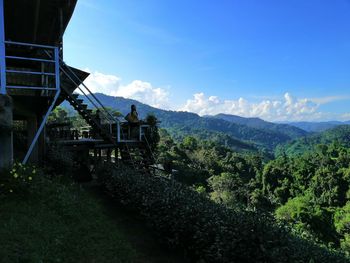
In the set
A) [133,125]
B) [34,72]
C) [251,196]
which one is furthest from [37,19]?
[251,196]

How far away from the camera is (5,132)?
718cm

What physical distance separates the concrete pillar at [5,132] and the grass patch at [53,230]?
723mm

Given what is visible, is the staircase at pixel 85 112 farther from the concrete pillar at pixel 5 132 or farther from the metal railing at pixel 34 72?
the concrete pillar at pixel 5 132

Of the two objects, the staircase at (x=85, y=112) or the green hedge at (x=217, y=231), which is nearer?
the green hedge at (x=217, y=231)

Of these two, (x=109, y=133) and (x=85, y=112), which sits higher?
(x=85, y=112)

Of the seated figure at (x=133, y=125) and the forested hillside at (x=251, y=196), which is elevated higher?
the seated figure at (x=133, y=125)

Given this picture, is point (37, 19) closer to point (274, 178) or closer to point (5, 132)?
point (5, 132)

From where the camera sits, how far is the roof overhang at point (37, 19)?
10.4 metres

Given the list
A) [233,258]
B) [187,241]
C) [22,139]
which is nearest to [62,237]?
[187,241]

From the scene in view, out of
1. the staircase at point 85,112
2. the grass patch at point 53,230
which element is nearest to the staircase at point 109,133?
the staircase at point 85,112

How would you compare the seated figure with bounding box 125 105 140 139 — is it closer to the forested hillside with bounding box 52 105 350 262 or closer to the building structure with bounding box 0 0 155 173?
the building structure with bounding box 0 0 155 173

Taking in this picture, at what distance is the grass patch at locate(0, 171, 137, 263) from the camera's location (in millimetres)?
4891

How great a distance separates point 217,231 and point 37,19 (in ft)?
32.2

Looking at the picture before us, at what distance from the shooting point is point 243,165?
8862 cm
